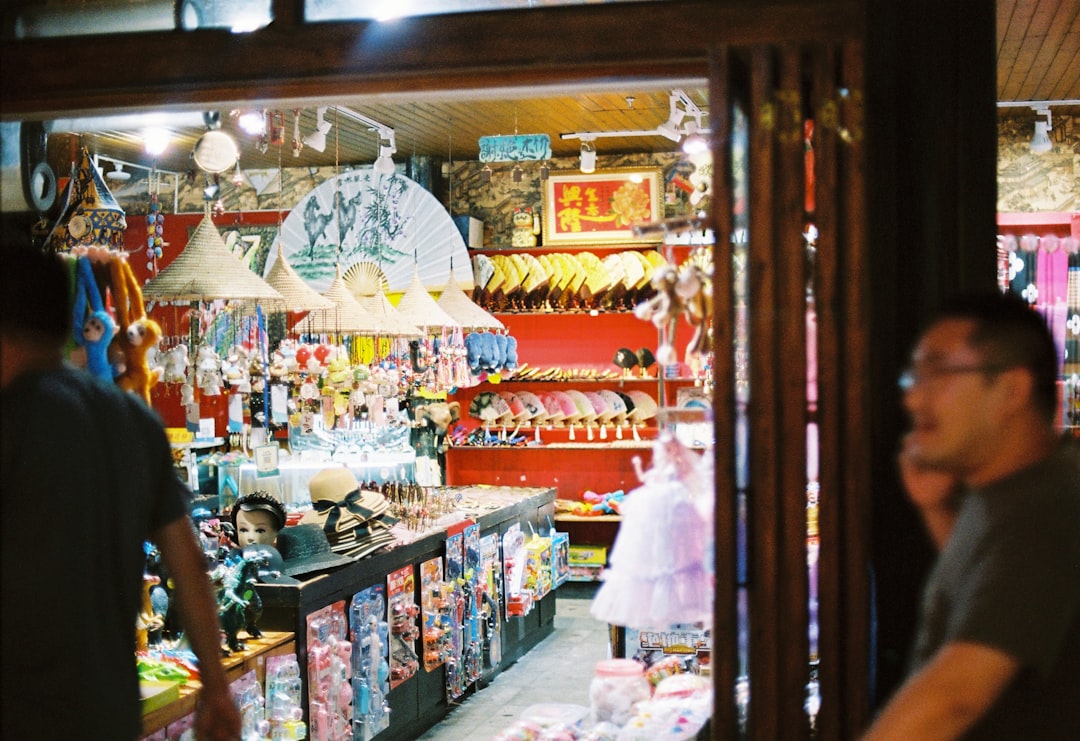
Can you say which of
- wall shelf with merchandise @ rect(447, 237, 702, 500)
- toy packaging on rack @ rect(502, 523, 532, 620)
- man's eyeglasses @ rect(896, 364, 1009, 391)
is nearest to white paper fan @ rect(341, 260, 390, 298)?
wall shelf with merchandise @ rect(447, 237, 702, 500)

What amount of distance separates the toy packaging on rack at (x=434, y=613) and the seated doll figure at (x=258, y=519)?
0.96 m

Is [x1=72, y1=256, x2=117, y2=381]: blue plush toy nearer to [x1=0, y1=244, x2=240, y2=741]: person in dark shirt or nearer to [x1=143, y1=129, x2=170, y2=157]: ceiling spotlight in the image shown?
[x1=0, y1=244, x2=240, y2=741]: person in dark shirt

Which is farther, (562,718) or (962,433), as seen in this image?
(562,718)

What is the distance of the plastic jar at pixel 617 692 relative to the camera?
3.58m

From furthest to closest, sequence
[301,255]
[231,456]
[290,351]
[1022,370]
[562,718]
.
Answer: [301,255] < [231,456] < [290,351] < [562,718] < [1022,370]

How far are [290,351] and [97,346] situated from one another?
2.97 meters

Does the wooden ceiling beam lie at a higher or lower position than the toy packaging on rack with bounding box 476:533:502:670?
higher

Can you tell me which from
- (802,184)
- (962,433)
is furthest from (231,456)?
(962,433)

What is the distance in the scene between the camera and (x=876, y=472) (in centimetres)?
242

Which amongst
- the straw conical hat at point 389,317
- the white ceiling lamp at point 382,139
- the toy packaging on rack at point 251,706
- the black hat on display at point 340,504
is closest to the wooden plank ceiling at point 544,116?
the white ceiling lamp at point 382,139

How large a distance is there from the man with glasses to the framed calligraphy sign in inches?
311

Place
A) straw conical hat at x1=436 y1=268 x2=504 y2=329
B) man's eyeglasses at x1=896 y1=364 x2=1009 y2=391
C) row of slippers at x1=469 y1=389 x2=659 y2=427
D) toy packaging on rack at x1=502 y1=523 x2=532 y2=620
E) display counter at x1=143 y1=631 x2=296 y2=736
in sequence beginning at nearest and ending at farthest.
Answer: man's eyeglasses at x1=896 y1=364 x2=1009 y2=391, display counter at x1=143 y1=631 x2=296 y2=736, toy packaging on rack at x1=502 y1=523 x2=532 y2=620, straw conical hat at x1=436 y1=268 x2=504 y2=329, row of slippers at x1=469 y1=389 x2=659 y2=427

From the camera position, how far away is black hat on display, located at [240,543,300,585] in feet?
14.5

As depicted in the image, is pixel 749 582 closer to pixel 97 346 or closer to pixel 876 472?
pixel 876 472
